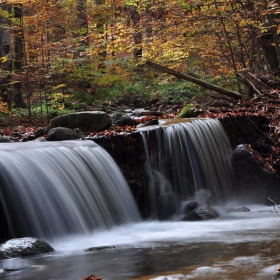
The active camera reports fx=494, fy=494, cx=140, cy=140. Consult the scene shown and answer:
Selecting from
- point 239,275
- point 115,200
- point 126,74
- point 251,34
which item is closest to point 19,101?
point 126,74

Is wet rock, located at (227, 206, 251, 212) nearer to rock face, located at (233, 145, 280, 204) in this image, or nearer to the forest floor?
rock face, located at (233, 145, 280, 204)

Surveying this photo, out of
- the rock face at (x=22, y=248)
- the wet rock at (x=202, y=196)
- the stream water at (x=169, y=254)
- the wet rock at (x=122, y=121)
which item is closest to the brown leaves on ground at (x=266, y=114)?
the wet rock at (x=202, y=196)

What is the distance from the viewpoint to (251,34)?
48.8ft

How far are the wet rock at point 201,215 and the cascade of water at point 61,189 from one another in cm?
105

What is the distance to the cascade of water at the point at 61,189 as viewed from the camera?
7215 mm

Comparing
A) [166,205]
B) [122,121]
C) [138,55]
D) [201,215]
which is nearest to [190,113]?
[122,121]

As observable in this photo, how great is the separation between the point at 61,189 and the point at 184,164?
3450mm

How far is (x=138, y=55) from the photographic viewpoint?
1781 centimetres

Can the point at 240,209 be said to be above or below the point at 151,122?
below

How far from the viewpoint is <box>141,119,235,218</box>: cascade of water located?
33.4ft

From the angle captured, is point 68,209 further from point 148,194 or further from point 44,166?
point 148,194

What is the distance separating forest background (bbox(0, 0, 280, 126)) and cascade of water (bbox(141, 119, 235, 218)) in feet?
9.31

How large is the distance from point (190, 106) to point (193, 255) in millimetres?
8435

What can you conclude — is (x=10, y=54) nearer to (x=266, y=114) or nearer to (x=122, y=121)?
(x=122, y=121)
